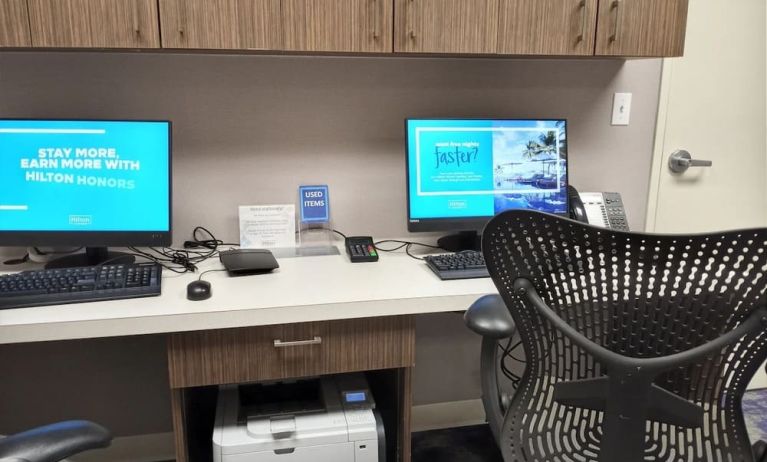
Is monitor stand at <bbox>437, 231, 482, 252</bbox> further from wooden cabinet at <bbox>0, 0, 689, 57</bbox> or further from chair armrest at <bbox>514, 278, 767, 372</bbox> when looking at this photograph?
chair armrest at <bbox>514, 278, 767, 372</bbox>

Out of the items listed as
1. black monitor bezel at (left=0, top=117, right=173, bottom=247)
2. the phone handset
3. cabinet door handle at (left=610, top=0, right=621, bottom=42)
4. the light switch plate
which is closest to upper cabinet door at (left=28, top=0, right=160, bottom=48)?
black monitor bezel at (left=0, top=117, right=173, bottom=247)

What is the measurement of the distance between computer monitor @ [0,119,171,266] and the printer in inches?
20.6

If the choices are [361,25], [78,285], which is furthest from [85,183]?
[361,25]

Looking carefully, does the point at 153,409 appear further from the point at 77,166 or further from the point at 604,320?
the point at 604,320

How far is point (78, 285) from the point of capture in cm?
140

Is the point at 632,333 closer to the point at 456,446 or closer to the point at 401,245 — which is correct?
the point at 401,245

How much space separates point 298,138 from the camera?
6.27 feet

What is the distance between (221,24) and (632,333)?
1.24 metres

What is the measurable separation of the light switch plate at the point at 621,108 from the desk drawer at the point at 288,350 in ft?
3.98

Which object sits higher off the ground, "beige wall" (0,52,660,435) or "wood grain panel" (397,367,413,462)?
"beige wall" (0,52,660,435)

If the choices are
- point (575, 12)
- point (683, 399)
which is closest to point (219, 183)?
point (575, 12)

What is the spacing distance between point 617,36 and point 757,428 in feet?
5.21

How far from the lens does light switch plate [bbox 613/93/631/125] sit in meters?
2.12

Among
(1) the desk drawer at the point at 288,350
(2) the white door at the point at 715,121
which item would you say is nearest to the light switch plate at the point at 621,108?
(2) the white door at the point at 715,121
